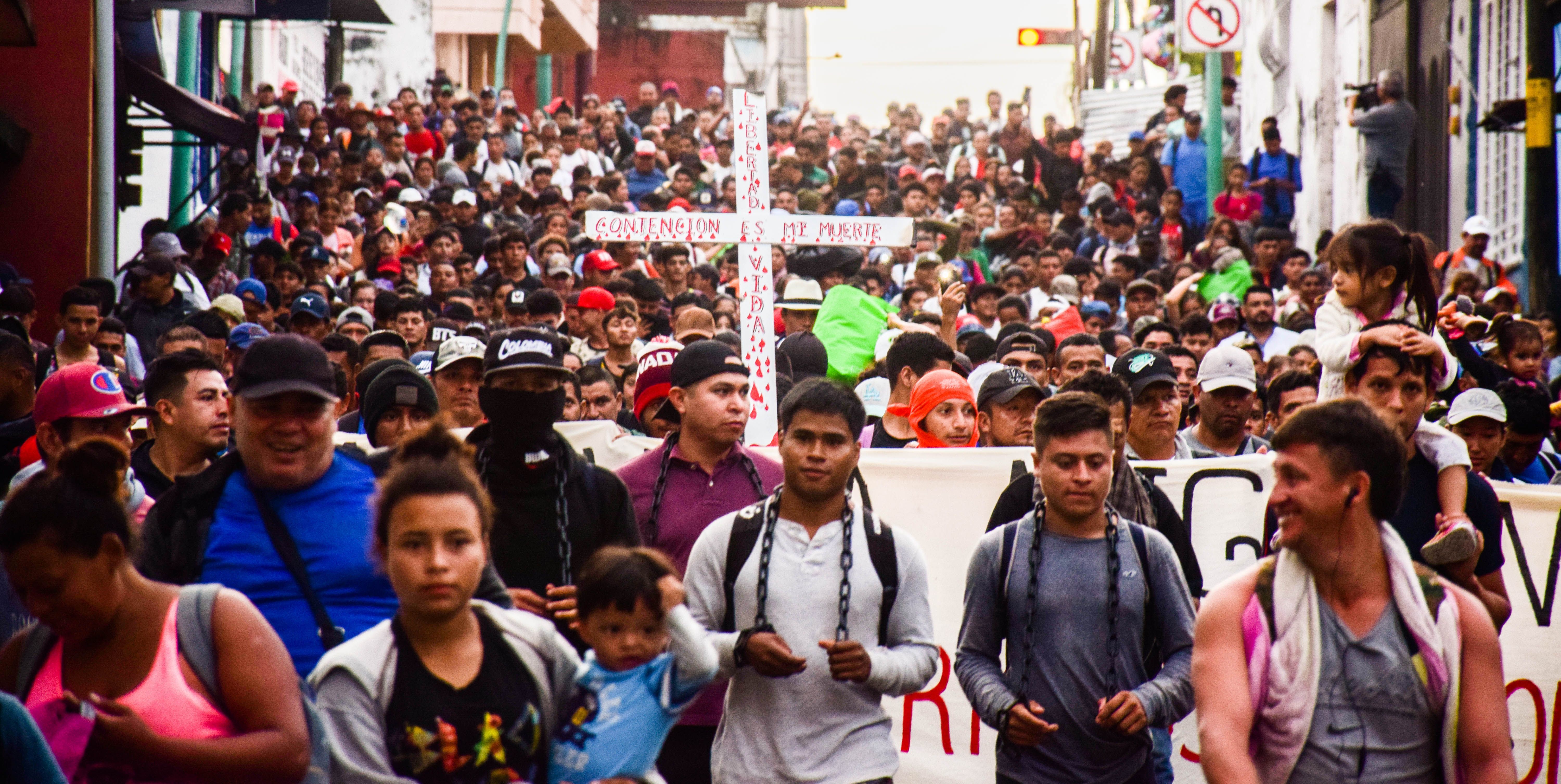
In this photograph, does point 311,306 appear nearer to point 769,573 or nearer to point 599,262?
point 599,262

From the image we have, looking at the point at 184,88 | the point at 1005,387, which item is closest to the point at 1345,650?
the point at 1005,387

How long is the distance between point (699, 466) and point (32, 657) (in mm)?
2562

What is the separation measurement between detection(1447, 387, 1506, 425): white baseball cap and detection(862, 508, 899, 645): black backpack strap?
335cm

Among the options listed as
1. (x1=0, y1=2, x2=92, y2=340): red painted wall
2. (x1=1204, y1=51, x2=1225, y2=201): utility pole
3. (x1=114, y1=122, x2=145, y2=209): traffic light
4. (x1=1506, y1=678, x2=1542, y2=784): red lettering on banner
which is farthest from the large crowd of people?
(x1=1204, y1=51, x2=1225, y2=201): utility pole

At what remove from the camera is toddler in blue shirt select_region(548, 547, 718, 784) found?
11.1 ft

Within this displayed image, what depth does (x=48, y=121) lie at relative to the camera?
46.3 ft

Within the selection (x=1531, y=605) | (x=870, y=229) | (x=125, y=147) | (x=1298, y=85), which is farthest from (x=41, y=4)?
(x=1298, y=85)

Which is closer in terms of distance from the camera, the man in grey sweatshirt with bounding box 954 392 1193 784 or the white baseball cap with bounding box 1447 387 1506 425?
the man in grey sweatshirt with bounding box 954 392 1193 784

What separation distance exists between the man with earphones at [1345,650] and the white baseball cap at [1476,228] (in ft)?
39.5

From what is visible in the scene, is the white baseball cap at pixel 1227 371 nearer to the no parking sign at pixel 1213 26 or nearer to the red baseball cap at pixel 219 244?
the red baseball cap at pixel 219 244

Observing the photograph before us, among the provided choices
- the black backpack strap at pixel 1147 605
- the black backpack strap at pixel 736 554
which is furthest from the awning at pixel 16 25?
the black backpack strap at pixel 1147 605

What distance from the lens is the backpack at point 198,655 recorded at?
3217mm

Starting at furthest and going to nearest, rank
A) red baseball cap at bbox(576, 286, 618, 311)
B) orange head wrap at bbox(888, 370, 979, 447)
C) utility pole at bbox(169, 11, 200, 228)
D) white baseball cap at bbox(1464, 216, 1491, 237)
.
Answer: utility pole at bbox(169, 11, 200, 228)
white baseball cap at bbox(1464, 216, 1491, 237)
red baseball cap at bbox(576, 286, 618, 311)
orange head wrap at bbox(888, 370, 979, 447)

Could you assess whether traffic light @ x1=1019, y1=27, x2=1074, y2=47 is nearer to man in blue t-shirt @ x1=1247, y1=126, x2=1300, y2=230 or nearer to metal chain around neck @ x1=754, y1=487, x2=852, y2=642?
man in blue t-shirt @ x1=1247, y1=126, x2=1300, y2=230
